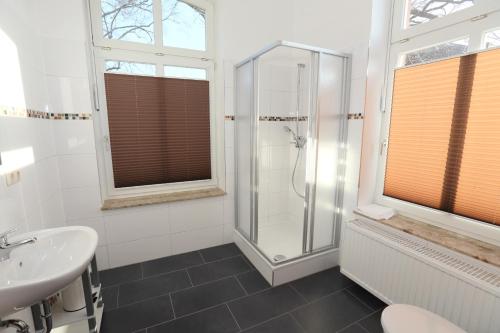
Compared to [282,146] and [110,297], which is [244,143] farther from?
[110,297]

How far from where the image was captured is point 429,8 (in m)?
1.66

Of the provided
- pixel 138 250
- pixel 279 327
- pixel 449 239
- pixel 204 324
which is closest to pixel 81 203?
pixel 138 250

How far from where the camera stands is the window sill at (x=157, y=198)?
2184mm

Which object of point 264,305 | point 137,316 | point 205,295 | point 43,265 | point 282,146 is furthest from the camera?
point 282,146

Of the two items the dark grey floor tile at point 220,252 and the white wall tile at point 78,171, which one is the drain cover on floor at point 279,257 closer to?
the dark grey floor tile at point 220,252

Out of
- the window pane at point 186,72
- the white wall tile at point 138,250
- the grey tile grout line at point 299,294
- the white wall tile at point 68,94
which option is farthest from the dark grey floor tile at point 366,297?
the white wall tile at point 68,94

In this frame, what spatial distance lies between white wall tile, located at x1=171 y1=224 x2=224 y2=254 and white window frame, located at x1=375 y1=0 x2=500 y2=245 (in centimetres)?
161

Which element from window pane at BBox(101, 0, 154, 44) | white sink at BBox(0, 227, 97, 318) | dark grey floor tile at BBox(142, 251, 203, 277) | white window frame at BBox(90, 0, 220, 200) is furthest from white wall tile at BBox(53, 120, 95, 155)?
dark grey floor tile at BBox(142, 251, 203, 277)

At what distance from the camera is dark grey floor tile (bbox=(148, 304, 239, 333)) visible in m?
1.60

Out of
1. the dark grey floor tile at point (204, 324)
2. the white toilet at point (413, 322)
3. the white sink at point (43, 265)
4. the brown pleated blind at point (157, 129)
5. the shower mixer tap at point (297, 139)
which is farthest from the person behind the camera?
the shower mixer tap at point (297, 139)

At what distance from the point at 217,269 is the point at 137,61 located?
2.01m

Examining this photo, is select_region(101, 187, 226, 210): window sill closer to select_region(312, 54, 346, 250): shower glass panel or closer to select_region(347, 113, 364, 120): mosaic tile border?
select_region(312, 54, 346, 250): shower glass panel

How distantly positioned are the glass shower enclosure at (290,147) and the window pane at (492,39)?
82cm

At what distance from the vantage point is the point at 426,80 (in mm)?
1676
